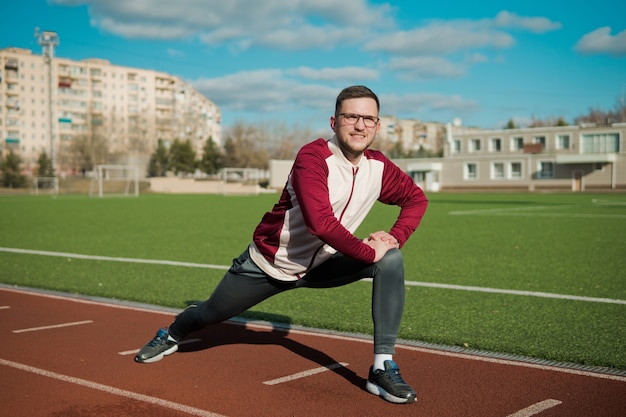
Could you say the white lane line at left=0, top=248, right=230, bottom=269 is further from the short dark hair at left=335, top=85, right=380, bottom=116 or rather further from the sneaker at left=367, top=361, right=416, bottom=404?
the short dark hair at left=335, top=85, right=380, bottom=116

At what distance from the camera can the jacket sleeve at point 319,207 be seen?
3.90 meters

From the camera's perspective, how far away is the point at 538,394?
14.0 feet

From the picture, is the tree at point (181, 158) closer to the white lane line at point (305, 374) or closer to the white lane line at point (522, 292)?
the white lane line at point (522, 292)

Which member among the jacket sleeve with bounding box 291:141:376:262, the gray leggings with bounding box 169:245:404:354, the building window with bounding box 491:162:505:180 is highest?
the building window with bounding box 491:162:505:180

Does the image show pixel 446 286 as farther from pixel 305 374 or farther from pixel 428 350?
pixel 305 374

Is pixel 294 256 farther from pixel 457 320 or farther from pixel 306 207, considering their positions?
pixel 457 320

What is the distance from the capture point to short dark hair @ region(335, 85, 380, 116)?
4.14m

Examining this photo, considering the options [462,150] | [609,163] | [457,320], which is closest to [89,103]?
[462,150]

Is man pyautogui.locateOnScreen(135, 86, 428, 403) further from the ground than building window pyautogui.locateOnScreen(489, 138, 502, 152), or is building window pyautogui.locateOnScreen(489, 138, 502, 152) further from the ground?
building window pyautogui.locateOnScreen(489, 138, 502, 152)

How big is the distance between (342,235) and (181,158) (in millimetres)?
106576

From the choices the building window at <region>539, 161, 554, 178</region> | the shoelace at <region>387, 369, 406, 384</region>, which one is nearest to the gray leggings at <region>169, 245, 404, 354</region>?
the shoelace at <region>387, 369, 406, 384</region>

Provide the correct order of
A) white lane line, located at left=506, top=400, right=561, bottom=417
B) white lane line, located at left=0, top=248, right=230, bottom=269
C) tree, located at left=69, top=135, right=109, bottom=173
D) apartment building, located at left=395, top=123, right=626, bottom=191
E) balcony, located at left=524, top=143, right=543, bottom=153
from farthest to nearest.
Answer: tree, located at left=69, top=135, right=109, bottom=173 < balcony, located at left=524, top=143, right=543, bottom=153 < apartment building, located at left=395, top=123, right=626, bottom=191 < white lane line, located at left=0, top=248, right=230, bottom=269 < white lane line, located at left=506, top=400, right=561, bottom=417

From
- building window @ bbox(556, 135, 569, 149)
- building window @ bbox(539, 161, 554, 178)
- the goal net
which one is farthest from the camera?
building window @ bbox(556, 135, 569, 149)

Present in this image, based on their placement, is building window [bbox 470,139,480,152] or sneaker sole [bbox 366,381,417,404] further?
building window [bbox 470,139,480,152]
